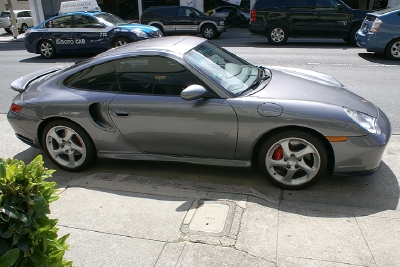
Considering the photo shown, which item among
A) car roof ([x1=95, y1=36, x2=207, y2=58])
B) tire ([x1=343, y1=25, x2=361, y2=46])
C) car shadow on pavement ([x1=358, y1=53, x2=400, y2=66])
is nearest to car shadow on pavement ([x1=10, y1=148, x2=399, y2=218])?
car roof ([x1=95, y1=36, x2=207, y2=58])

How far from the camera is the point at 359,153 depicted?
359 cm

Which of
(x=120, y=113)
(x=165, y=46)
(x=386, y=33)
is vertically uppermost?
(x=165, y=46)

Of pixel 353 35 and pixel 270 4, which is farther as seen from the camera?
pixel 270 4

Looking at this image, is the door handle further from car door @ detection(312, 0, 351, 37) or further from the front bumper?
car door @ detection(312, 0, 351, 37)

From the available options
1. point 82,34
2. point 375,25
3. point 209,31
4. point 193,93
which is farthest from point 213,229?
point 209,31

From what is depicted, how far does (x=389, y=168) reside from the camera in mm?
4285

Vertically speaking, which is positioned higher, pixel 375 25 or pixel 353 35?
pixel 375 25

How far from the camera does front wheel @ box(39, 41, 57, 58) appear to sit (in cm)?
1341

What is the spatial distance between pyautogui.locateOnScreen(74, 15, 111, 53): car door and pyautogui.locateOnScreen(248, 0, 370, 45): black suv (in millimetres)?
5706

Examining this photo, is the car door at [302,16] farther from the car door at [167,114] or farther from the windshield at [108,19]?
the car door at [167,114]

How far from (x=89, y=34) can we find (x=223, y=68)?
967 centimetres

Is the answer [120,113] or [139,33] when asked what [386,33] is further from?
[120,113]

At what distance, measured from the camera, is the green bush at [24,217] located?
1.63 meters

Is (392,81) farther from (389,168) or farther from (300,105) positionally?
(300,105)
